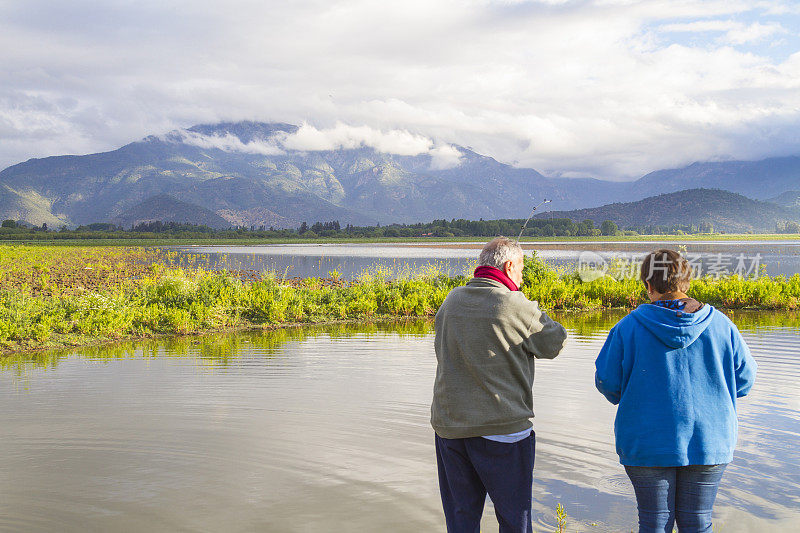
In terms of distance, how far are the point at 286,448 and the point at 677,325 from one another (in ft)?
14.3

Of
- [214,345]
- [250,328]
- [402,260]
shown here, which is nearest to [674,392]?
[214,345]

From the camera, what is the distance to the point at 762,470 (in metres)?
5.47

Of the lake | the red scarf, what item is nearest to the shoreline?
the lake

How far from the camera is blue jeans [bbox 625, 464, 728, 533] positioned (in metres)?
2.87

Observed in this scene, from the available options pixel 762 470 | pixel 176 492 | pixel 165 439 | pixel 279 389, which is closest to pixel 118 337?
pixel 279 389

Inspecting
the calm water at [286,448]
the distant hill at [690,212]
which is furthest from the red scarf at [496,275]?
the distant hill at [690,212]

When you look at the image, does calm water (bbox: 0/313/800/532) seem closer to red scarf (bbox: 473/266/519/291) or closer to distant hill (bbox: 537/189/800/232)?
red scarf (bbox: 473/266/519/291)

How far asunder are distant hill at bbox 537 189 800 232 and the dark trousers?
445 feet

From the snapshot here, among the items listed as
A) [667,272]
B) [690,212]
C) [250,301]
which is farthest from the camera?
[690,212]

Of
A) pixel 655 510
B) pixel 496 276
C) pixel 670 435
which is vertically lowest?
pixel 655 510

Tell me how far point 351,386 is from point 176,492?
3.81 metres

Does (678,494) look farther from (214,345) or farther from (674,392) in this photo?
(214,345)

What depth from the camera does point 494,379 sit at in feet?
9.88

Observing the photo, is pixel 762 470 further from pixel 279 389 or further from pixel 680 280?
pixel 279 389
